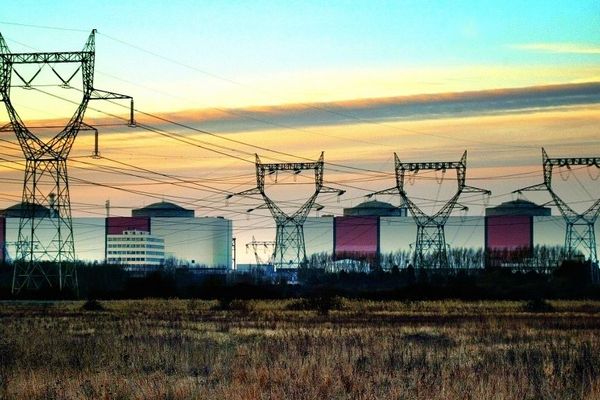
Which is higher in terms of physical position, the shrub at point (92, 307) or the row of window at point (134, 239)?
the row of window at point (134, 239)

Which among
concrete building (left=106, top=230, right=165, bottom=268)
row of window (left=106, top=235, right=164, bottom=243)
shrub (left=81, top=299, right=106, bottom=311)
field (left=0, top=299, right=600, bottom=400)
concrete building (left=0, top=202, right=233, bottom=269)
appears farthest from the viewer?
row of window (left=106, top=235, right=164, bottom=243)

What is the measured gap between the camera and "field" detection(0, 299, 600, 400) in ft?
58.4

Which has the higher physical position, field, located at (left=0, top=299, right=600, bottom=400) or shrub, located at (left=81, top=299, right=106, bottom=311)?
shrub, located at (left=81, top=299, right=106, bottom=311)

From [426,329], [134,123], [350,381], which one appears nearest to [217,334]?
[426,329]

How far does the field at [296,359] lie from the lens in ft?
58.4

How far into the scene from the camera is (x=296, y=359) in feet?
74.5

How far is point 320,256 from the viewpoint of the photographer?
144m

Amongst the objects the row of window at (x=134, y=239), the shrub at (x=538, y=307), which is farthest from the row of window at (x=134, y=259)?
the shrub at (x=538, y=307)

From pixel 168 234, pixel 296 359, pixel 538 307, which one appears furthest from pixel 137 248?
pixel 296 359

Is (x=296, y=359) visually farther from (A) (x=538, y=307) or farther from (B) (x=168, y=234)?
(B) (x=168, y=234)

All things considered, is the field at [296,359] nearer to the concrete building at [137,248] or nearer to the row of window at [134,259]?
the row of window at [134,259]

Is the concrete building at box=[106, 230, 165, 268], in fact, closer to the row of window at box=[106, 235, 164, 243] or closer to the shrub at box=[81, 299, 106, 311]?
the row of window at box=[106, 235, 164, 243]

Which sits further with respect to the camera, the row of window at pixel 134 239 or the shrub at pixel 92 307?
the row of window at pixel 134 239

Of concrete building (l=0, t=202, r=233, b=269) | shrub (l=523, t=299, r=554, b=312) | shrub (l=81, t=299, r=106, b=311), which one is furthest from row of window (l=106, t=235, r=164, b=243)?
shrub (l=523, t=299, r=554, b=312)
